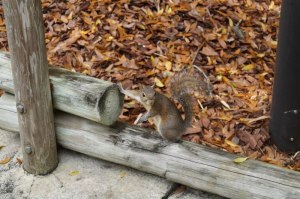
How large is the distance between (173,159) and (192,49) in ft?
5.42

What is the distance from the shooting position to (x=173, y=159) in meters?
3.58

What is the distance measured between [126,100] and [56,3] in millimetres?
1662

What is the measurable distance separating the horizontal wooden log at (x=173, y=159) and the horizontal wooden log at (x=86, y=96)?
16cm

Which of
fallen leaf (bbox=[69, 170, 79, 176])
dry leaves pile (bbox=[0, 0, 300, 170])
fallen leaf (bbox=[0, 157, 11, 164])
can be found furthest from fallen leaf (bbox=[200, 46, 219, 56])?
fallen leaf (bbox=[0, 157, 11, 164])

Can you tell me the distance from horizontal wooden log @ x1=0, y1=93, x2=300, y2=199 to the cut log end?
0.54ft

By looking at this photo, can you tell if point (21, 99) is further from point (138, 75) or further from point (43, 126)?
point (138, 75)

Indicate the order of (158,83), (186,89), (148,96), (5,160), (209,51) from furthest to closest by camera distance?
(209,51) < (158,83) < (5,160) < (186,89) < (148,96)

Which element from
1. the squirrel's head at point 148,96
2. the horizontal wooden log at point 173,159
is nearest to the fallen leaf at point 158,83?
the horizontal wooden log at point 173,159

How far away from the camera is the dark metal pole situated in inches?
135

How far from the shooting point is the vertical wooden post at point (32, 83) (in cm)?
332

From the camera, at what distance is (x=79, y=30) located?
17.0ft

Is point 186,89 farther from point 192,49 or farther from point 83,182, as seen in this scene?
point 192,49

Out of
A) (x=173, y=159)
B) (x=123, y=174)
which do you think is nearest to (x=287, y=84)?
(x=173, y=159)

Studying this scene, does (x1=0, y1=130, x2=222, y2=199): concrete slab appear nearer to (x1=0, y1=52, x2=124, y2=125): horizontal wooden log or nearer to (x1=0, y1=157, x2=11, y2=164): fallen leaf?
(x1=0, y1=157, x2=11, y2=164): fallen leaf
